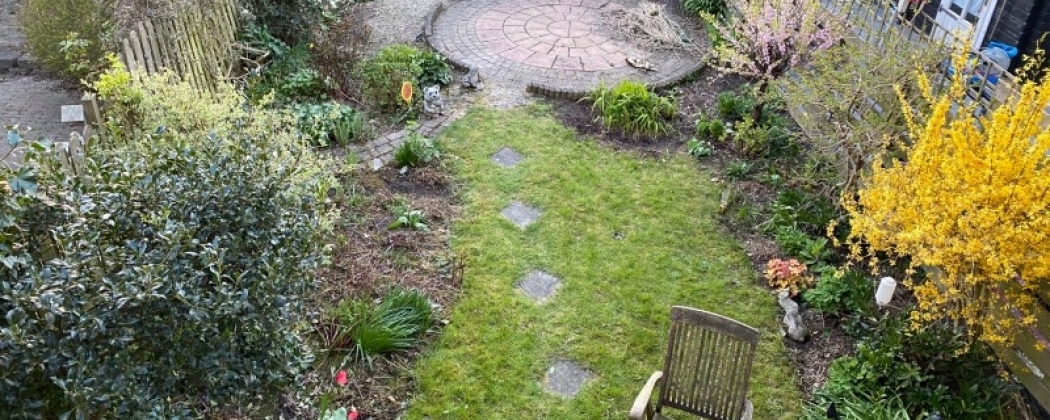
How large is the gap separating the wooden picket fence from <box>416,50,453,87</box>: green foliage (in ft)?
6.49

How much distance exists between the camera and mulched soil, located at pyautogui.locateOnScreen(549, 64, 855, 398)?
4.93 metres

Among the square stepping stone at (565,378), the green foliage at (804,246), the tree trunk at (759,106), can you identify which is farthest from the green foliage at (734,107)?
the square stepping stone at (565,378)

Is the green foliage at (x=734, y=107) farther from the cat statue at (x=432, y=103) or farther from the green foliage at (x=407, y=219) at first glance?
the green foliage at (x=407, y=219)

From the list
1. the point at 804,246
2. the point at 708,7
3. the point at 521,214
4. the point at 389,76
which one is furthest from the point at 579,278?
the point at 708,7

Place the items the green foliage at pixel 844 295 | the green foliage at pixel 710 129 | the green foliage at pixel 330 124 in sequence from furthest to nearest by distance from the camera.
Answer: the green foliage at pixel 710 129
the green foliage at pixel 330 124
the green foliage at pixel 844 295

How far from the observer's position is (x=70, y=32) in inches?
253

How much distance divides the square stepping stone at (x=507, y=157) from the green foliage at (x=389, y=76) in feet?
3.89

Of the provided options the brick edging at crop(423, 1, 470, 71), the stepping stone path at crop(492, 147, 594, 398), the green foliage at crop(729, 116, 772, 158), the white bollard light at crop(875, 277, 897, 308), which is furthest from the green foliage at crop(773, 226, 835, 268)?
the brick edging at crop(423, 1, 470, 71)

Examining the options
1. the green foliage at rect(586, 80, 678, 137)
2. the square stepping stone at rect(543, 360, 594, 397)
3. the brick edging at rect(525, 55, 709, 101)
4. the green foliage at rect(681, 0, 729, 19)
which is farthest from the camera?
the green foliage at rect(681, 0, 729, 19)

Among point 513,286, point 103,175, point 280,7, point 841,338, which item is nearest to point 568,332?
point 513,286

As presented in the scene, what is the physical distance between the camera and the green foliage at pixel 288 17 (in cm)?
800

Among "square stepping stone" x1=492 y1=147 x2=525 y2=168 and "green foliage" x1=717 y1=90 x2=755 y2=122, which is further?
"green foliage" x1=717 y1=90 x2=755 y2=122

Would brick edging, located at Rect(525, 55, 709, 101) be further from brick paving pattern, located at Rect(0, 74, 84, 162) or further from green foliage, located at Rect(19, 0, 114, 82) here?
brick paving pattern, located at Rect(0, 74, 84, 162)

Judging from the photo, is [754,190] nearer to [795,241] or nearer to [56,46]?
[795,241]
